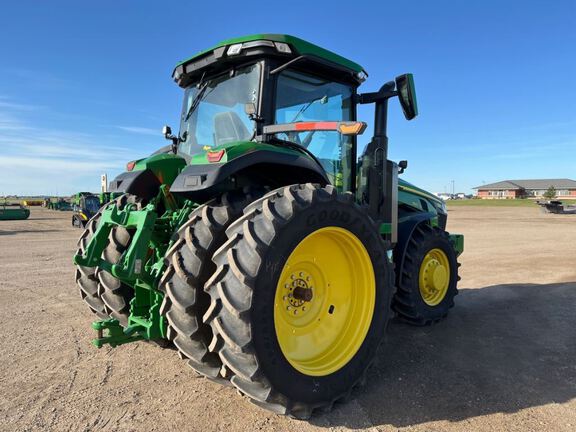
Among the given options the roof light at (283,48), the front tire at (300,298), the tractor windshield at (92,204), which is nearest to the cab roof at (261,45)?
the roof light at (283,48)

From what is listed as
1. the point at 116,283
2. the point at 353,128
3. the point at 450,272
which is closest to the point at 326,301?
the point at 353,128

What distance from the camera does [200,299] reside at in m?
2.80

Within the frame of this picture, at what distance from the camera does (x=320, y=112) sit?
413cm

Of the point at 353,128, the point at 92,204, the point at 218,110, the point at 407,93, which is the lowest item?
the point at 92,204

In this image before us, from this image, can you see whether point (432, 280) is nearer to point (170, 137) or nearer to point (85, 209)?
point (170, 137)

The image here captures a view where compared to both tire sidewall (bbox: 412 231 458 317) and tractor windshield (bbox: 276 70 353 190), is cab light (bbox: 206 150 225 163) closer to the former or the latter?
tractor windshield (bbox: 276 70 353 190)

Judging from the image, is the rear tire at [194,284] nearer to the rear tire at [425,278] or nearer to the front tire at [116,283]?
the front tire at [116,283]

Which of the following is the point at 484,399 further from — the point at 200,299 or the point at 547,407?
the point at 200,299

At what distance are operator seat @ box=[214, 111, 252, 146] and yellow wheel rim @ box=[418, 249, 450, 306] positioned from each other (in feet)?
8.83

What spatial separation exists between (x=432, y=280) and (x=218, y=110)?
3162mm

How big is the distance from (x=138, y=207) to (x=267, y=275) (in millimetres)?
1744

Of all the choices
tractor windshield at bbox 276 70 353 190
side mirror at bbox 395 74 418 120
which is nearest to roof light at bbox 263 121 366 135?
tractor windshield at bbox 276 70 353 190

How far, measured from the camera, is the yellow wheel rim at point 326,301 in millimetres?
3055

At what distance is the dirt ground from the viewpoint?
9.27 feet
